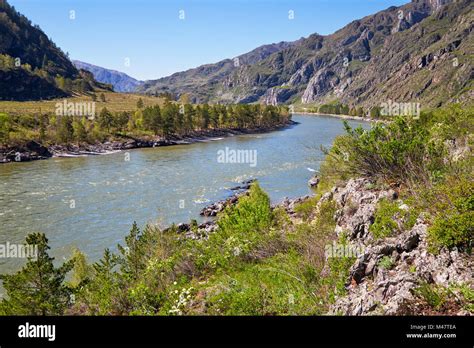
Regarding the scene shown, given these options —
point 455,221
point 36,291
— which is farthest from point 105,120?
point 455,221

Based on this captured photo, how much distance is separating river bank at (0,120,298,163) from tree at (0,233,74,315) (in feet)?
242

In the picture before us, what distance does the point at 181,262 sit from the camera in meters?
19.1

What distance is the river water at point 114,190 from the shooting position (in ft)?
119

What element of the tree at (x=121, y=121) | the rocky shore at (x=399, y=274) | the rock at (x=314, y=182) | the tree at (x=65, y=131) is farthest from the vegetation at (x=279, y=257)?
the tree at (x=121, y=121)

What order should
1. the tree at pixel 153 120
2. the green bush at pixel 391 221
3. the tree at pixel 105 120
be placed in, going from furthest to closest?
the tree at pixel 153 120 < the tree at pixel 105 120 < the green bush at pixel 391 221

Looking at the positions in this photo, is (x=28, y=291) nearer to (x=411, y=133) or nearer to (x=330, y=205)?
(x=330, y=205)

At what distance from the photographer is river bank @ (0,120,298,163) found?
82188 mm

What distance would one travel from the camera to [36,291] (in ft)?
52.4

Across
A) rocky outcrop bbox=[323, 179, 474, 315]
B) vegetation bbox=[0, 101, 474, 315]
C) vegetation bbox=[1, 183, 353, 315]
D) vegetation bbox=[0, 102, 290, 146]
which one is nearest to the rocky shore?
rocky outcrop bbox=[323, 179, 474, 315]

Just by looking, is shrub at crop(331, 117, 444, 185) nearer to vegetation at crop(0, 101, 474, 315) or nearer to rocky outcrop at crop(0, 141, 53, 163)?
vegetation at crop(0, 101, 474, 315)

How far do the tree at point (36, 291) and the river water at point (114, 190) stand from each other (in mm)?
12274

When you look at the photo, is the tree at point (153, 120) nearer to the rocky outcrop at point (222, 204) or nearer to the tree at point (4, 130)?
the tree at point (4, 130)

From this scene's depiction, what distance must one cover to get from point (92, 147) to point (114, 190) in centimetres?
4703
